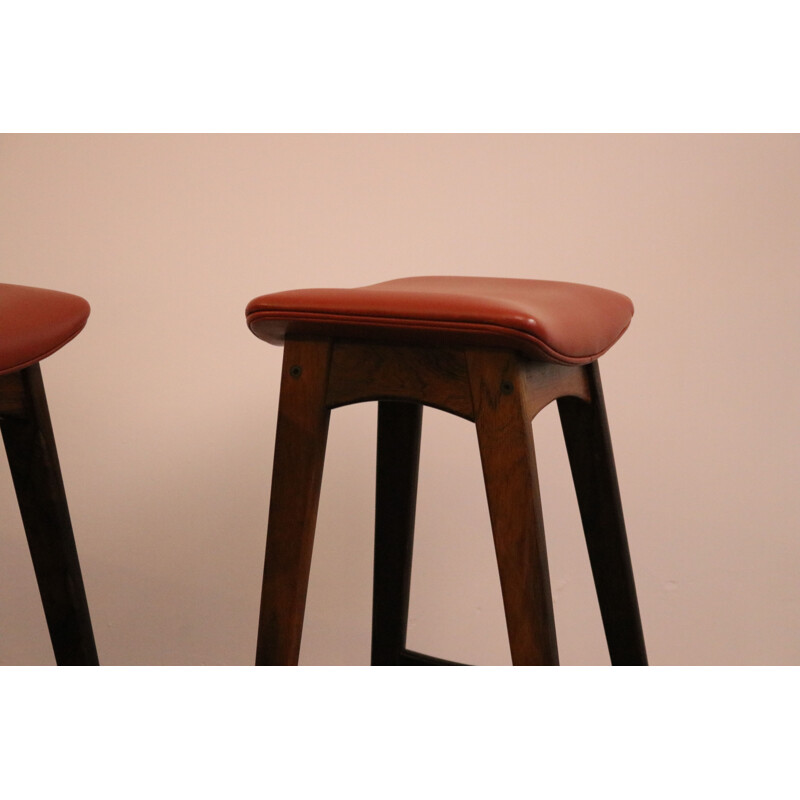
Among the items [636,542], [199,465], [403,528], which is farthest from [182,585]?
[636,542]

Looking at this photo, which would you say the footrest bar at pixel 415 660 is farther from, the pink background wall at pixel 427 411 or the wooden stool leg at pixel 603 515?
the pink background wall at pixel 427 411

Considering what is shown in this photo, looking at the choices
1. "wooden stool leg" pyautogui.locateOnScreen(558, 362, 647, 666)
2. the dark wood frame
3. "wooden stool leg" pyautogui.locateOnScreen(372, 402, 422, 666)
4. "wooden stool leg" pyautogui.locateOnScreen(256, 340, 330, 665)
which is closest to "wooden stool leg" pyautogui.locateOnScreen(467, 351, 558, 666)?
the dark wood frame

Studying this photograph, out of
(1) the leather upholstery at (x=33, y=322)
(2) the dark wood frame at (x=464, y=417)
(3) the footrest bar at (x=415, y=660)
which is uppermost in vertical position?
(1) the leather upholstery at (x=33, y=322)

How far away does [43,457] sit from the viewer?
3.92ft

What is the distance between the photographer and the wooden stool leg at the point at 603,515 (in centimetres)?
125

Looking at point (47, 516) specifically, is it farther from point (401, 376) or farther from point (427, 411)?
point (427, 411)

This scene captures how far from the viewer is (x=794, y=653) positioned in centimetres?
198

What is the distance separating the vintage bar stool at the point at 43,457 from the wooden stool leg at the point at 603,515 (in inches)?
25.0

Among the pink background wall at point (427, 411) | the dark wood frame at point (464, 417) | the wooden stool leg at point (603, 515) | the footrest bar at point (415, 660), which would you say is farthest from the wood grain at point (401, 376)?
the pink background wall at point (427, 411)

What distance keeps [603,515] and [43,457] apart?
0.73m

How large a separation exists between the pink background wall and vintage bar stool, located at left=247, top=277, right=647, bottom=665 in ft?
2.59

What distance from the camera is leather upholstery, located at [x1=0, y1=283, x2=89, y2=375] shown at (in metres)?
1.01

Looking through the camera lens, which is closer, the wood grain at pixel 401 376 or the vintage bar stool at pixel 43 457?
the wood grain at pixel 401 376

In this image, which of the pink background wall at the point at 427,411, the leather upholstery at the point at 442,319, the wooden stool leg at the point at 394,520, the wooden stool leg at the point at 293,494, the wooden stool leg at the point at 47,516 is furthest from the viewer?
the pink background wall at the point at 427,411
